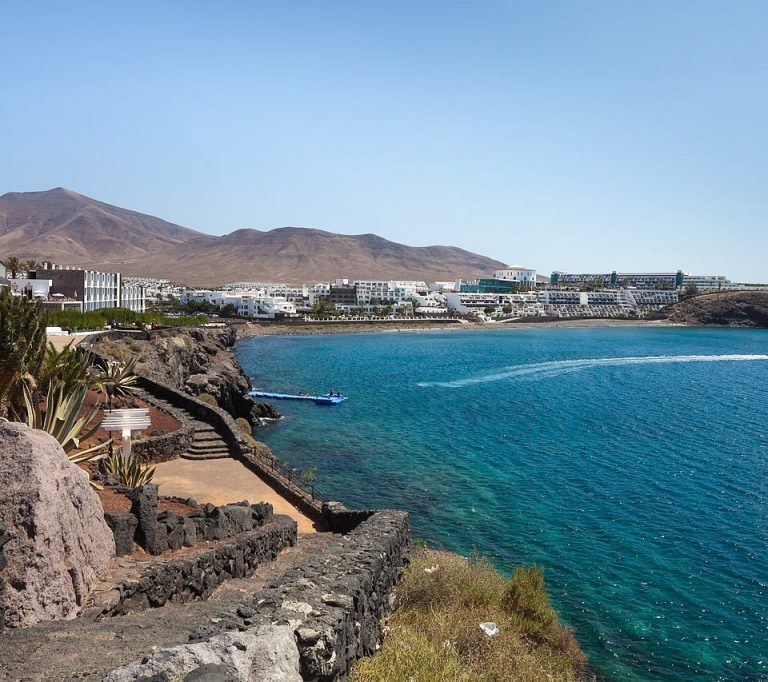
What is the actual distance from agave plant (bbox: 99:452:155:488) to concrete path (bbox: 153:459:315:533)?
164 cm

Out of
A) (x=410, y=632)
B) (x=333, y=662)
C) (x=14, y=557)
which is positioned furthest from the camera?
(x=410, y=632)

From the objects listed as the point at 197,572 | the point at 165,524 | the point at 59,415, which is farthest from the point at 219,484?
the point at 197,572

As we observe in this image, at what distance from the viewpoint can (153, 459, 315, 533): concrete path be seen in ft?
58.7

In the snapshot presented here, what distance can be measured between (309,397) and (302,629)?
41.9 metres

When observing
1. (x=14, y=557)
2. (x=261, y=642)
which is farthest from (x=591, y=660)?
(x=14, y=557)

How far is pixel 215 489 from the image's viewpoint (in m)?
18.8

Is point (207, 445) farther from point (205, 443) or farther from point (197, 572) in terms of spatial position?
point (197, 572)

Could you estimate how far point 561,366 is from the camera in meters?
72.1

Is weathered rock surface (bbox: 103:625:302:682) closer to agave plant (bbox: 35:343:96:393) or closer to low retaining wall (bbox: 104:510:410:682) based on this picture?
low retaining wall (bbox: 104:510:410:682)

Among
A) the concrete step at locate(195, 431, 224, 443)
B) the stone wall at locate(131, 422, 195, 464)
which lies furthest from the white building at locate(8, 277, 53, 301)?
the stone wall at locate(131, 422, 195, 464)

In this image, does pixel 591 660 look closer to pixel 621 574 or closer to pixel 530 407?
pixel 621 574

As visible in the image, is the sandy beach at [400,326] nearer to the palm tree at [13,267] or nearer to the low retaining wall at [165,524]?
the palm tree at [13,267]

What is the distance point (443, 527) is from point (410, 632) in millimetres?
11880

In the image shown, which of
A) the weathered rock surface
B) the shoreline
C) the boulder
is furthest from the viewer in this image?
the shoreline
